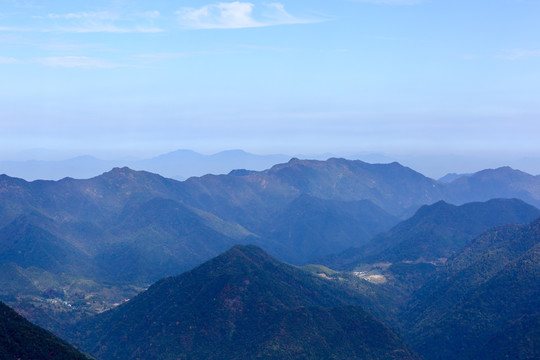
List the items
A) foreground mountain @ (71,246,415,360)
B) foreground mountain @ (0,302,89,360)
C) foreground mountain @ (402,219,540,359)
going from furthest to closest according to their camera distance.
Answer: foreground mountain @ (402,219,540,359) < foreground mountain @ (71,246,415,360) < foreground mountain @ (0,302,89,360)

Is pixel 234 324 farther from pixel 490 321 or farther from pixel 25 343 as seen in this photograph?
pixel 490 321

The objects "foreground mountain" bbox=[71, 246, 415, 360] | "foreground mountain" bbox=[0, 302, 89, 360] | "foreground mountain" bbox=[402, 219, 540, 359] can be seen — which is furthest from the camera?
"foreground mountain" bbox=[402, 219, 540, 359]

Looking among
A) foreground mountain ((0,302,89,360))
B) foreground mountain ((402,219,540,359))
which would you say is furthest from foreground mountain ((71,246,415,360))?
foreground mountain ((0,302,89,360))

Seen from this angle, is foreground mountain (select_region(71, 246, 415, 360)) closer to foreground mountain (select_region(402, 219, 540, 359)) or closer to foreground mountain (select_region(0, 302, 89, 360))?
foreground mountain (select_region(402, 219, 540, 359))

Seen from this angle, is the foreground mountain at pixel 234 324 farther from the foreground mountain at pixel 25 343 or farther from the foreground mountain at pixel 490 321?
the foreground mountain at pixel 25 343

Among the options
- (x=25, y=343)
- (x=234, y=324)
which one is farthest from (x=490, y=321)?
(x=25, y=343)

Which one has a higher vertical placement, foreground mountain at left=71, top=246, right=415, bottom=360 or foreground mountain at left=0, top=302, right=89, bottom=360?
foreground mountain at left=0, top=302, right=89, bottom=360

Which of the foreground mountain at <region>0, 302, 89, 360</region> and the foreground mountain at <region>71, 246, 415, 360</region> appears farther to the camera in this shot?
the foreground mountain at <region>71, 246, 415, 360</region>
